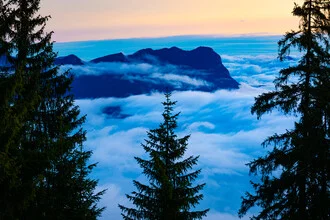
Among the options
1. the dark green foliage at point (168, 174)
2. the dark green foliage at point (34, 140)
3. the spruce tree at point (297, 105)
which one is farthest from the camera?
the dark green foliage at point (168, 174)

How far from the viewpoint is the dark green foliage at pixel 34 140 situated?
28.1 ft

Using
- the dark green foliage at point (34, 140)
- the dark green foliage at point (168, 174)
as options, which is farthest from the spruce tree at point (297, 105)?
the dark green foliage at point (34, 140)

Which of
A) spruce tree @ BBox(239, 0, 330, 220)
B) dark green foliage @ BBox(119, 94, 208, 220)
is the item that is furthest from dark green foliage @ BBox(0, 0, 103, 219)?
spruce tree @ BBox(239, 0, 330, 220)

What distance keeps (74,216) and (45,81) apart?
726cm

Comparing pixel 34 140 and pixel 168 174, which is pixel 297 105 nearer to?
pixel 168 174

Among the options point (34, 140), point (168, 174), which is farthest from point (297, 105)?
point (34, 140)

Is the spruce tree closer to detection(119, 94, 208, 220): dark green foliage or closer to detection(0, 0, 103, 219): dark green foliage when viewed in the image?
detection(119, 94, 208, 220): dark green foliage

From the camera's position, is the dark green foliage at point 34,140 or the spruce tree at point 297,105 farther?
the spruce tree at point 297,105

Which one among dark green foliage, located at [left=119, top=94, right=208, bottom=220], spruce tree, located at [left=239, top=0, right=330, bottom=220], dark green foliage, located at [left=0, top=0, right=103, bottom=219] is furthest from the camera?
dark green foliage, located at [left=119, top=94, right=208, bottom=220]

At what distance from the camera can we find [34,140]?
440 inches

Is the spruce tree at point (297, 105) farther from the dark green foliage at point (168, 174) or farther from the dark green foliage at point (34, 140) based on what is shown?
the dark green foliage at point (34, 140)

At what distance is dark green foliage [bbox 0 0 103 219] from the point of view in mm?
8555

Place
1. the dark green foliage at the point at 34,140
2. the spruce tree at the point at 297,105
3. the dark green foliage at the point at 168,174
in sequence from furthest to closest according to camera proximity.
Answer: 1. the dark green foliage at the point at 168,174
2. the spruce tree at the point at 297,105
3. the dark green foliage at the point at 34,140

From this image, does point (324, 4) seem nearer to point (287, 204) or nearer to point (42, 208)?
point (287, 204)
